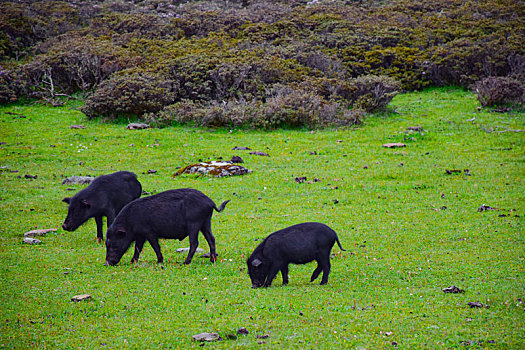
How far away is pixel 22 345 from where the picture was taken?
7.14 meters

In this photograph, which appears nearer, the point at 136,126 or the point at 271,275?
the point at 271,275

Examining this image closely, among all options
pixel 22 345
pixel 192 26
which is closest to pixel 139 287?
pixel 22 345

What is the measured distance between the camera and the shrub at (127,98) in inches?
1273

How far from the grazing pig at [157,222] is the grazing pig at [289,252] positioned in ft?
7.48

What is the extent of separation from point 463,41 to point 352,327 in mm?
40921

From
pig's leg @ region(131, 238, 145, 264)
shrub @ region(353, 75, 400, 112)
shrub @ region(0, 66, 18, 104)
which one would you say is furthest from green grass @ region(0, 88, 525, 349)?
shrub @ region(0, 66, 18, 104)

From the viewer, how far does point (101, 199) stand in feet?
44.9

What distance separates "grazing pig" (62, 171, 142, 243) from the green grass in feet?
2.80

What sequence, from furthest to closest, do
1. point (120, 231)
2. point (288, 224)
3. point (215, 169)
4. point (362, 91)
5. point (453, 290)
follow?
point (362, 91) → point (215, 169) → point (288, 224) → point (120, 231) → point (453, 290)

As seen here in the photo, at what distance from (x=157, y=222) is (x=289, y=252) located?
350 cm

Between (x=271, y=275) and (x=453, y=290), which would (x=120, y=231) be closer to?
(x=271, y=275)

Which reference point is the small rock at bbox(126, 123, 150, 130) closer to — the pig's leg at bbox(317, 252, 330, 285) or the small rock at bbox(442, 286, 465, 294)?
the pig's leg at bbox(317, 252, 330, 285)

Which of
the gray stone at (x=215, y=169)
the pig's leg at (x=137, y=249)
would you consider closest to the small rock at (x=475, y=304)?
the pig's leg at (x=137, y=249)

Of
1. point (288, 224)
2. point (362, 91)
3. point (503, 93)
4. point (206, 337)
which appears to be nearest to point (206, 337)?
point (206, 337)
